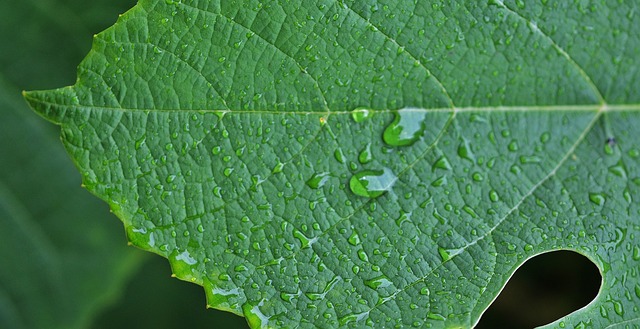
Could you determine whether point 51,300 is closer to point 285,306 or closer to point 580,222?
point 285,306

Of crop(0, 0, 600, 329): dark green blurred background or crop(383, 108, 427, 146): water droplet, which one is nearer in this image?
crop(383, 108, 427, 146): water droplet

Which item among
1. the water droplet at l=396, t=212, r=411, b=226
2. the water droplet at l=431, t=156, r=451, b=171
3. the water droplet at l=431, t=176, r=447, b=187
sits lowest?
the water droplet at l=396, t=212, r=411, b=226

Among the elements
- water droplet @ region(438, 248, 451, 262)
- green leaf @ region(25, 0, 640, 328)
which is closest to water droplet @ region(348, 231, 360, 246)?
green leaf @ region(25, 0, 640, 328)

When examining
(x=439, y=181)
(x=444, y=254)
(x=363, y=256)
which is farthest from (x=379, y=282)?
(x=439, y=181)

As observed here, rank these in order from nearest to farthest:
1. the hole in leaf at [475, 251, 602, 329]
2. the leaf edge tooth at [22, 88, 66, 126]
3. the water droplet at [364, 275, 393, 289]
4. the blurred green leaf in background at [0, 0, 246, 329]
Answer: the leaf edge tooth at [22, 88, 66, 126], the water droplet at [364, 275, 393, 289], the blurred green leaf in background at [0, 0, 246, 329], the hole in leaf at [475, 251, 602, 329]

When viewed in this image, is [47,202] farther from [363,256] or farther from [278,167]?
[363,256]

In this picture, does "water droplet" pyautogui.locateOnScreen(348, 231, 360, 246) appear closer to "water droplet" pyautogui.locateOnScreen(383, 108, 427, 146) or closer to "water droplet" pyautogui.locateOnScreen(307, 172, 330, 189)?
"water droplet" pyautogui.locateOnScreen(307, 172, 330, 189)

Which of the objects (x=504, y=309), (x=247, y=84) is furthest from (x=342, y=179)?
(x=504, y=309)
